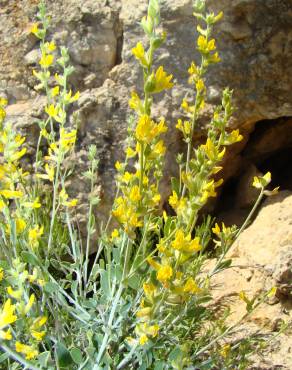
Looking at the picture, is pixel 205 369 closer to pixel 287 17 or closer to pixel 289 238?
pixel 289 238

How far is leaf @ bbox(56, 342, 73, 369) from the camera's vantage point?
1407mm

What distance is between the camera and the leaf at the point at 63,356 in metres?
1.41

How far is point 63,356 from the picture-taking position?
142cm

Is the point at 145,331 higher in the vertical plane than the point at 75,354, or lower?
higher

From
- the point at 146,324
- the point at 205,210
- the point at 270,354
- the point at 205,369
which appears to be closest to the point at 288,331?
the point at 270,354

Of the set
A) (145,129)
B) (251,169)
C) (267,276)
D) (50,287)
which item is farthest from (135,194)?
(251,169)

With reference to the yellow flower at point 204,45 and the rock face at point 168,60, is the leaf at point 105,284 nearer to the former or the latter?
the yellow flower at point 204,45

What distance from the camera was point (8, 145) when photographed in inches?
60.0

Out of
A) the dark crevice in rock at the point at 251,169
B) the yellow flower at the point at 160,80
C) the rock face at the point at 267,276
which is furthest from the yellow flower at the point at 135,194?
the dark crevice in rock at the point at 251,169

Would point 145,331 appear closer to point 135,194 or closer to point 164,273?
point 164,273

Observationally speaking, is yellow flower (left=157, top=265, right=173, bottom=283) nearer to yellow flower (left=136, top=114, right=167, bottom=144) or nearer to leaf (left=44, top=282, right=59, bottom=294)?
yellow flower (left=136, top=114, right=167, bottom=144)

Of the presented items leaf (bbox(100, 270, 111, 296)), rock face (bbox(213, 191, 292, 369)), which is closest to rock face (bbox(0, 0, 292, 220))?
rock face (bbox(213, 191, 292, 369))

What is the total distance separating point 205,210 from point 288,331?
79cm

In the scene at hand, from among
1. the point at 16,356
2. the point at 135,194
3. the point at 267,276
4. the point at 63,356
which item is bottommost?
the point at 267,276
